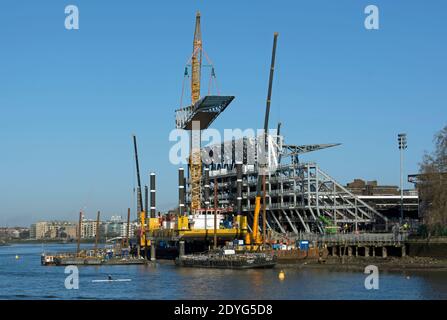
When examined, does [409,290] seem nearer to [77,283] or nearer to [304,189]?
[77,283]

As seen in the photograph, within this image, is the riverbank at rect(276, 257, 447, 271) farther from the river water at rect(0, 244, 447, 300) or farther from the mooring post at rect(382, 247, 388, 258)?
the river water at rect(0, 244, 447, 300)

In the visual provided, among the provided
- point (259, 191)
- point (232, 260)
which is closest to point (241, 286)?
point (232, 260)

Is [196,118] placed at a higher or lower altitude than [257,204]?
higher

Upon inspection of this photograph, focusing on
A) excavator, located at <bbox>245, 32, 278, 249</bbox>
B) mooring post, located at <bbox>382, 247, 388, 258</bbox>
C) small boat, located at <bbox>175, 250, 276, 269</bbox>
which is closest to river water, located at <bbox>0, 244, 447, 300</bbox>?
small boat, located at <bbox>175, 250, 276, 269</bbox>

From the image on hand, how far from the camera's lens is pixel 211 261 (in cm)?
10444

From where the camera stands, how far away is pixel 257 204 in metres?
119

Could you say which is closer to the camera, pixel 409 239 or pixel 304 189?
pixel 409 239

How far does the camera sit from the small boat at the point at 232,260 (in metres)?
96.8

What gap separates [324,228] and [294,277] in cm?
4647

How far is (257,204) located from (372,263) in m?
28.8

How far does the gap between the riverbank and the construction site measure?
6.85 meters

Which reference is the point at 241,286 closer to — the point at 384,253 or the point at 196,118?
the point at 384,253

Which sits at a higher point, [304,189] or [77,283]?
[304,189]
